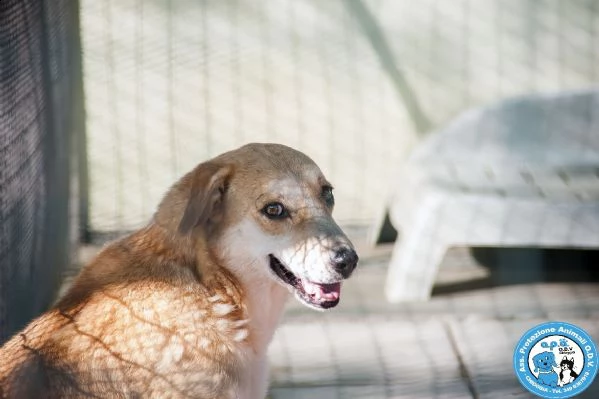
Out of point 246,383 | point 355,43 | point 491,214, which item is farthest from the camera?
point 355,43

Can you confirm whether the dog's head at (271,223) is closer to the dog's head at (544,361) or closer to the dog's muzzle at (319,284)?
the dog's muzzle at (319,284)

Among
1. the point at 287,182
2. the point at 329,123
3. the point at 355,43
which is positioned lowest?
→ the point at 329,123

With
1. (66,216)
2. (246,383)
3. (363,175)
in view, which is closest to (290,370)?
(246,383)

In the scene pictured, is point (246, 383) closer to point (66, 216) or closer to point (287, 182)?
point (287, 182)

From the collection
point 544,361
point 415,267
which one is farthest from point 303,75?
point 544,361

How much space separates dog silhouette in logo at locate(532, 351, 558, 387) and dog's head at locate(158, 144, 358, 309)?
3.59 feet

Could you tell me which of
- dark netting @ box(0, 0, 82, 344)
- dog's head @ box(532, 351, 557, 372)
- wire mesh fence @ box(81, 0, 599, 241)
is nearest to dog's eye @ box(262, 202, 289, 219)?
dark netting @ box(0, 0, 82, 344)

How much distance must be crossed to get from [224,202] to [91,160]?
337cm

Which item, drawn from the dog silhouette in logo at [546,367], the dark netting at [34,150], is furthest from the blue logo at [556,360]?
the dark netting at [34,150]

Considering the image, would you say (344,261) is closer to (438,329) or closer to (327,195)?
(327,195)

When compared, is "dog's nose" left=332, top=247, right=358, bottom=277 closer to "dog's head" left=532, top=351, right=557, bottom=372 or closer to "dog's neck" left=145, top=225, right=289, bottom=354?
"dog's neck" left=145, top=225, right=289, bottom=354

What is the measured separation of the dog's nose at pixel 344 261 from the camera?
2.90 m

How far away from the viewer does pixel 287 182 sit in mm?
3037

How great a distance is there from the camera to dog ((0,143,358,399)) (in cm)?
267
